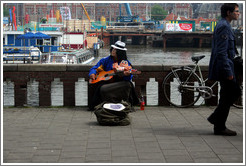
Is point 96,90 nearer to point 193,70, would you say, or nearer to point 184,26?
point 193,70

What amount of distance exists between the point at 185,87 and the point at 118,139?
9.36ft

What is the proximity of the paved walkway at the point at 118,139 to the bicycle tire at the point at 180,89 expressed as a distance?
51cm

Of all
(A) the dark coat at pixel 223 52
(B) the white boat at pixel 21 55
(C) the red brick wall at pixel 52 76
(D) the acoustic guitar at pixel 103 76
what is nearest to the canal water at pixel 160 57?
(B) the white boat at pixel 21 55

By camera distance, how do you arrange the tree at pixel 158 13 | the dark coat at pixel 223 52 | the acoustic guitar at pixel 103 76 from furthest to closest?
the tree at pixel 158 13 → the acoustic guitar at pixel 103 76 → the dark coat at pixel 223 52

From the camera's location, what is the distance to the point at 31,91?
8.20 meters

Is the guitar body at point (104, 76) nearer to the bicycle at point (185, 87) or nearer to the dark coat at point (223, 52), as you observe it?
the bicycle at point (185, 87)

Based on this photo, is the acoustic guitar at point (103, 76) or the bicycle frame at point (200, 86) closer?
the acoustic guitar at point (103, 76)

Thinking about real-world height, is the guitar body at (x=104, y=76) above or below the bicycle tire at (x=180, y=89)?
above

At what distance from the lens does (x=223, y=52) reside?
5.40m

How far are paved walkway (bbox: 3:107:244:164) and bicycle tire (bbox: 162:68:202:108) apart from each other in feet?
1.66

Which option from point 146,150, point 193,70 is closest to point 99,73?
point 193,70

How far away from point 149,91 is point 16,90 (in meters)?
2.31

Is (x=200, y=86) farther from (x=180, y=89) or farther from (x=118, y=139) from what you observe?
(x=118, y=139)

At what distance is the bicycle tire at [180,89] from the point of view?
8.02 metres
